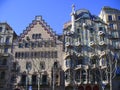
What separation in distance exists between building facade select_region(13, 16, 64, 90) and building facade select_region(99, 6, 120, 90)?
13.2 metres

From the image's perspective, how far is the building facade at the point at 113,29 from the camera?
206ft

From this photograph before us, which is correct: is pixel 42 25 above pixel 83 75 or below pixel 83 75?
above

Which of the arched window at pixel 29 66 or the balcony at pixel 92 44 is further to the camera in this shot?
the balcony at pixel 92 44

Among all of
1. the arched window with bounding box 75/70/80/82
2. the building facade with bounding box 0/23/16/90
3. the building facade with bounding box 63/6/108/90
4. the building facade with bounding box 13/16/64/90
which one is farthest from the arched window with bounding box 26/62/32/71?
the arched window with bounding box 75/70/80/82

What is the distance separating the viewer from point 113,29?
6775cm

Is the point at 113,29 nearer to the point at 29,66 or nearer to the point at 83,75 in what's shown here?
the point at 83,75

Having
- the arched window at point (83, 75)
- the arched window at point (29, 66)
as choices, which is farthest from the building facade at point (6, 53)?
the arched window at point (83, 75)

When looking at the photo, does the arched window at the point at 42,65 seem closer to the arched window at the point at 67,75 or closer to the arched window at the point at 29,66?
the arched window at the point at 29,66

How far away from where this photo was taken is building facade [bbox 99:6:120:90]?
206 feet

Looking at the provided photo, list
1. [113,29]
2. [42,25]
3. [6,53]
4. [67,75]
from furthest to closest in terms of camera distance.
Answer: [113,29]
[42,25]
[6,53]
[67,75]

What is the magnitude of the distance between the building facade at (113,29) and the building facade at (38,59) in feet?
43.3

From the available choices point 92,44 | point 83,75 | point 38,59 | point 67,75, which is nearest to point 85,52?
point 92,44

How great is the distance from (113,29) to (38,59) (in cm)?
2172

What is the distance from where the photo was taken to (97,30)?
67.2 meters
